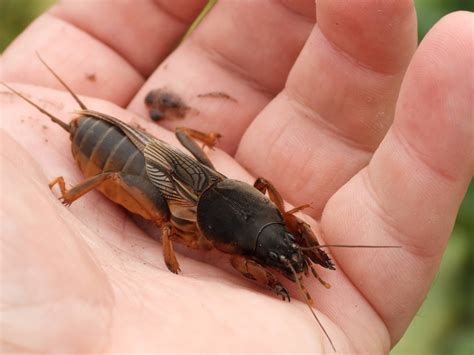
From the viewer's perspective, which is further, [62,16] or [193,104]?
[62,16]

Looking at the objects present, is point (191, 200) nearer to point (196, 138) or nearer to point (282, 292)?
point (196, 138)

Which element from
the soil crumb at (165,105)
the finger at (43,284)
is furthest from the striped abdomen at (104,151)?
the finger at (43,284)

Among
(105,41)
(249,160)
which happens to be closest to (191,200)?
(249,160)

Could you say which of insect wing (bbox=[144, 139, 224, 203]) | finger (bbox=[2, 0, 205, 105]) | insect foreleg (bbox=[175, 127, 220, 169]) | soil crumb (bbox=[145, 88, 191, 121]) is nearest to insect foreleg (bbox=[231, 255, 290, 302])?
insect wing (bbox=[144, 139, 224, 203])

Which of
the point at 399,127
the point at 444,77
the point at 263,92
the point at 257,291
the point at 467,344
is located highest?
the point at 444,77

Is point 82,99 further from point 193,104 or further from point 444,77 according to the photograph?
point 444,77

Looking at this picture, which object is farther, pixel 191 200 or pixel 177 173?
pixel 177 173

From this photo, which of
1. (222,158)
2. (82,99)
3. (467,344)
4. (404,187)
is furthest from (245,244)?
(467,344)
